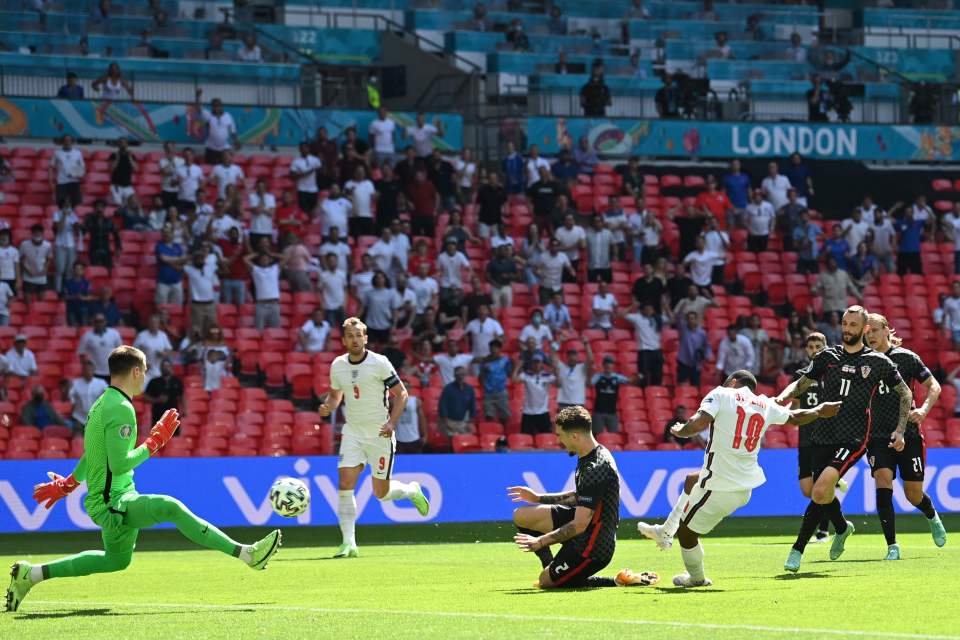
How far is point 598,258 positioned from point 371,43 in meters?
9.89

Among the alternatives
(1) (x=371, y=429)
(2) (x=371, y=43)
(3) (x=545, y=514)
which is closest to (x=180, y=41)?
(2) (x=371, y=43)

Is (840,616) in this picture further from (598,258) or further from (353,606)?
(598,258)

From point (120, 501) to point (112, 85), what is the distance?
71.5 ft

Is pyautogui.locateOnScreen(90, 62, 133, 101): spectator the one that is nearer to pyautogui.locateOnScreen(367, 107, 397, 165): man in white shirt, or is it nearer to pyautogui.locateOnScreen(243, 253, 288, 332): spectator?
pyautogui.locateOnScreen(367, 107, 397, 165): man in white shirt

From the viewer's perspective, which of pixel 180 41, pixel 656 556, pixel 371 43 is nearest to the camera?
pixel 656 556

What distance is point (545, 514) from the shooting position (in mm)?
12672

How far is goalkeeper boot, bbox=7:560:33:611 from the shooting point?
11695 mm

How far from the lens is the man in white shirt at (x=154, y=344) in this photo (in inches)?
1030

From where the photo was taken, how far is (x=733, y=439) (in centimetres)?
1288

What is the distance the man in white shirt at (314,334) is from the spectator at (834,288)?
950 centimetres

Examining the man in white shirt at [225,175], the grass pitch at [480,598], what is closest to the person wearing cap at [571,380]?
the man in white shirt at [225,175]

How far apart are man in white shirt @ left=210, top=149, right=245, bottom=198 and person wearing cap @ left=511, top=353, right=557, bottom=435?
6573mm

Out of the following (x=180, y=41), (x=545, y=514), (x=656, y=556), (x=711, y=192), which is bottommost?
(x=656, y=556)

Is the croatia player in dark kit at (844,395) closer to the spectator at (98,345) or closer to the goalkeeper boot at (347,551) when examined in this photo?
the goalkeeper boot at (347,551)
